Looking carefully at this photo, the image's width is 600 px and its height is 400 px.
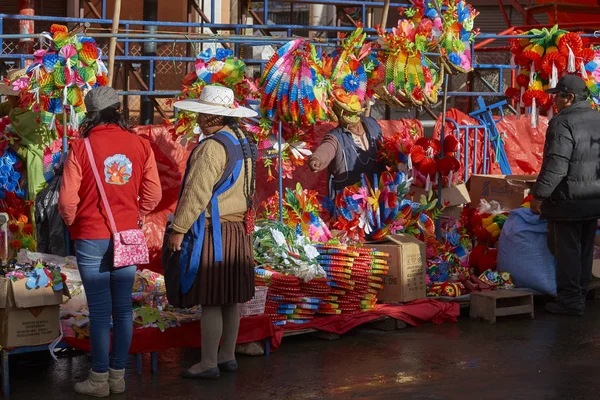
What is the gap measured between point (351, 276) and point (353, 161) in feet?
3.67

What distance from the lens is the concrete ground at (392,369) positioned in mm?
5777

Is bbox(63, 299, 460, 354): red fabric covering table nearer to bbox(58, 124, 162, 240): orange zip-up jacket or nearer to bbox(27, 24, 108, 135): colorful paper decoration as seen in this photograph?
bbox(58, 124, 162, 240): orange zip-up jacket

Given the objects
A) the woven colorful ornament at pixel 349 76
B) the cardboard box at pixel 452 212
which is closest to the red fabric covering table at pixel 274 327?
the cardboard box at pixel 452 212

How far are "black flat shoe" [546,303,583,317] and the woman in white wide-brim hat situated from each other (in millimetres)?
3212

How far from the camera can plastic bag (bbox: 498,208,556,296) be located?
8305 millimetres

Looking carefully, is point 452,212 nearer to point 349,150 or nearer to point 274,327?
point 349,150

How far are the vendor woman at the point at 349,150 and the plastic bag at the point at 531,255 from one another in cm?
133

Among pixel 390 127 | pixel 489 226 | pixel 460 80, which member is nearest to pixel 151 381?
pixel 489 226

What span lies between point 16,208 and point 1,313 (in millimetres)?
2928

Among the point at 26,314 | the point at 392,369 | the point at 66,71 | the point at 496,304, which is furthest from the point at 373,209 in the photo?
the point at 26,314

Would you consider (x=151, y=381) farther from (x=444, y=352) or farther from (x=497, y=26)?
(x=497, y=26)

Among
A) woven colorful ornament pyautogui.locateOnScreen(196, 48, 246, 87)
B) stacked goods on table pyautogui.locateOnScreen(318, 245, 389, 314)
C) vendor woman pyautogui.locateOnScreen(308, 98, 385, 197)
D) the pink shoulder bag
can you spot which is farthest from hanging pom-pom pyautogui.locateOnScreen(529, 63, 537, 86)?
the pink shoulder bag

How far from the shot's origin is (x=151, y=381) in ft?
19.6

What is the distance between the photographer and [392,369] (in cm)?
633
